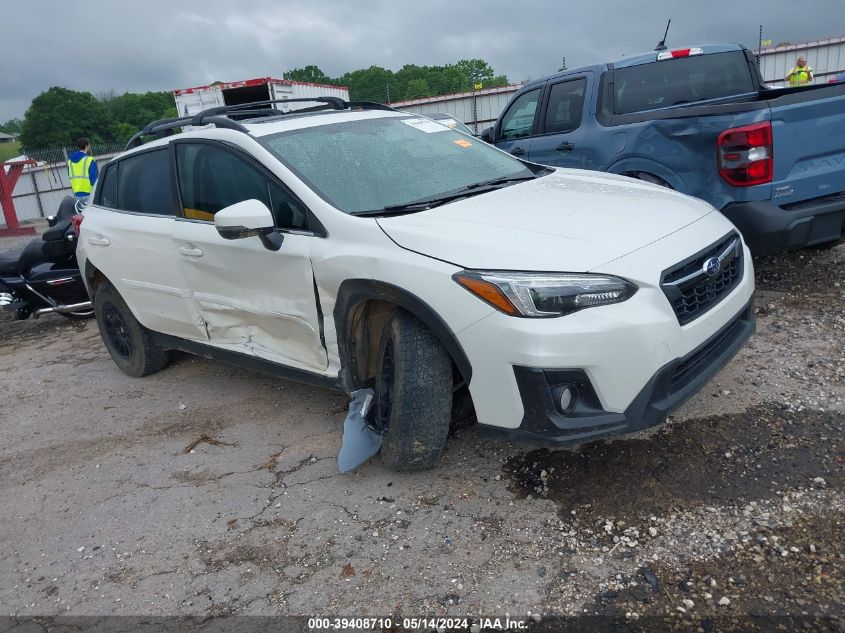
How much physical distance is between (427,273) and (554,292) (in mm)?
540

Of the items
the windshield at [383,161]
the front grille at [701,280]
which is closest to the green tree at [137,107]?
the windshield at [383,161]

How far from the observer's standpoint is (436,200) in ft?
11.0

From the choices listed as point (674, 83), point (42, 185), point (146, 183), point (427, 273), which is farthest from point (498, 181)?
point (42, 185)

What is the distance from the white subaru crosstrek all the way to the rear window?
2.06m

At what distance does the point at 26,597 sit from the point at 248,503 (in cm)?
97

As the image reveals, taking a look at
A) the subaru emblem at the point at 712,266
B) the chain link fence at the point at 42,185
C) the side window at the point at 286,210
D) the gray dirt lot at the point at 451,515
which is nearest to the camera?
the gray dirt lot at the point at 451,515

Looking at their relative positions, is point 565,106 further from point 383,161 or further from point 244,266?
point 244,266

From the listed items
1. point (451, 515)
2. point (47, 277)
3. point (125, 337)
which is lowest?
point (451, 515)

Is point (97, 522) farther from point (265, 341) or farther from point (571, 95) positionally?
point (571, 95)

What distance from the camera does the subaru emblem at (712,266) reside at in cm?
291

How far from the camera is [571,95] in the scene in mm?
6020

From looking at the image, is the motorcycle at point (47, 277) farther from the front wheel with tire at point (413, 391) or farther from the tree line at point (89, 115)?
the tree line at point (89, 115)

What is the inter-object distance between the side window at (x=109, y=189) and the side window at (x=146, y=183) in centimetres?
7

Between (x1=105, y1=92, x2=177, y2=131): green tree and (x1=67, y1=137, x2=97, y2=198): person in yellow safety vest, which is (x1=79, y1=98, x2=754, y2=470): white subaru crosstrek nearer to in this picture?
(x1=67, y1=137, x2=97, y2=198): person in yellow safety vest
